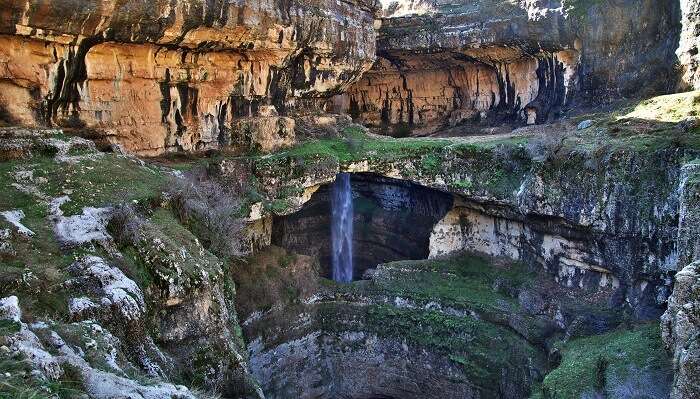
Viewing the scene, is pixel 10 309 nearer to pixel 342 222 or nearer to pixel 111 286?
pixel 111 286

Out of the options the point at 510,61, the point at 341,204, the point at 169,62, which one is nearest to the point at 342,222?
the point at 341,204

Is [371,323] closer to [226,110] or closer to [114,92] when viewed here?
[226,110]

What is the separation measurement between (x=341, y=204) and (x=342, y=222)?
31.3 inches

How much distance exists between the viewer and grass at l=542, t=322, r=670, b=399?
11.7 meters

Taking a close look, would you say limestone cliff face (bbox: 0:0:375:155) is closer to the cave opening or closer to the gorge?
the gorge

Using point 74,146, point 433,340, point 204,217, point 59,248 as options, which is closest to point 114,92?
point 74,146

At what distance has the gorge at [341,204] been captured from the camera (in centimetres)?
1045

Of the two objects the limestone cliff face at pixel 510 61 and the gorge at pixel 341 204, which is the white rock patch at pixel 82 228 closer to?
the gorge at pixel 341 204

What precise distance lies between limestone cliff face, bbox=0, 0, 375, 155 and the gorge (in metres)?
0.07

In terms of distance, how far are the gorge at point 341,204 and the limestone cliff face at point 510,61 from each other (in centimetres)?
11

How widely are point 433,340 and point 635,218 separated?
7.40m

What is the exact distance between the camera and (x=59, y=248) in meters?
9.91

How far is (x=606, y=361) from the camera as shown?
12250 millimetres

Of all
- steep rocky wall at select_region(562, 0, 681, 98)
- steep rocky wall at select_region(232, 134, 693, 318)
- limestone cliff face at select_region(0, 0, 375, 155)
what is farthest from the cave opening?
steep rocky wall at select_region(562, 0, 681, 98)
